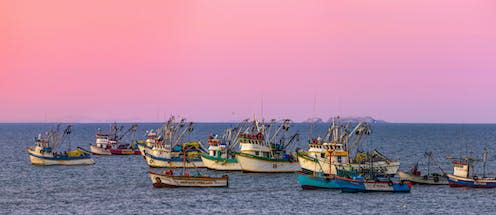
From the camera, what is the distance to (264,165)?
136m

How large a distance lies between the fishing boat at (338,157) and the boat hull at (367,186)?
12627 mm

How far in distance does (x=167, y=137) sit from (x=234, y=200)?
2441 inches

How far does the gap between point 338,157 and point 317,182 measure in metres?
15.8

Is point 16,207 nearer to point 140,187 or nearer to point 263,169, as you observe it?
point 140,187

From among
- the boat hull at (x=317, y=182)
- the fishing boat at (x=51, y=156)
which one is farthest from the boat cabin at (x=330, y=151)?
the fishing boat at (x=51, y=156)

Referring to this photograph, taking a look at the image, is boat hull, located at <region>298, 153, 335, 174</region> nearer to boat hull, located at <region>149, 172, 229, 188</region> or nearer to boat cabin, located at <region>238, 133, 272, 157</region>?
boat cabin, located at <region>238, 133, 272, 157</region>

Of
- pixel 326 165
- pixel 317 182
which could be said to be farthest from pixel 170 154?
pixel 317 182

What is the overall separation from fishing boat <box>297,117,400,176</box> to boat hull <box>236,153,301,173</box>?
516 centimetres

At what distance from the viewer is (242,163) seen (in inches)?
5399

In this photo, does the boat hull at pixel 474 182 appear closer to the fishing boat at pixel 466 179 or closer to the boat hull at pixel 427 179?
the fishing boat at pixel 466 179

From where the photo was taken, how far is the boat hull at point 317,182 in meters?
108

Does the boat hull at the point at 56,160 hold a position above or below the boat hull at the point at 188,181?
above

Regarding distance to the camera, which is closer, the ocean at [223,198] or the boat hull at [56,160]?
the ocean at [223,198]

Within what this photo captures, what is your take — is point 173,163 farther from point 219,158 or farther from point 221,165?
point 221,165
